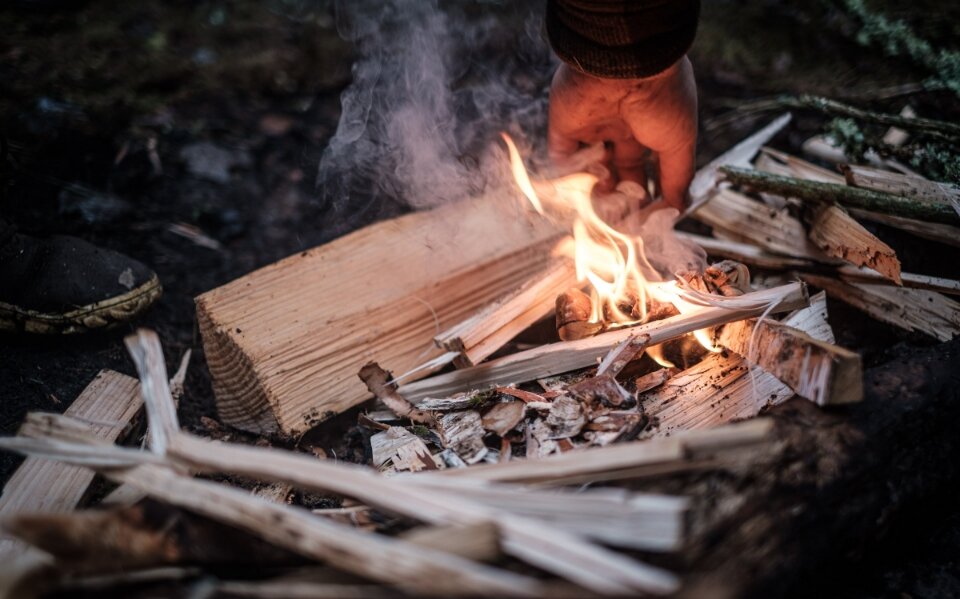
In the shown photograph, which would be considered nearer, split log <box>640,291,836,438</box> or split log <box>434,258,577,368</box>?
split log <box>640,291,836,438</box>

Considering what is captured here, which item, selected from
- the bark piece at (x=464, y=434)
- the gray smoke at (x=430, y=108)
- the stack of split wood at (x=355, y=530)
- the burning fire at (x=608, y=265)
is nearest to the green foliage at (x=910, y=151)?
the burning fire at (x=608, y=265)

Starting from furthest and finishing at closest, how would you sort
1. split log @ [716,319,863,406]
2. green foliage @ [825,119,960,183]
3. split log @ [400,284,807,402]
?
green foliage @ [825,119,960,183] < split log @ [400,284,807,402] < split log @ [716,319,863,406]

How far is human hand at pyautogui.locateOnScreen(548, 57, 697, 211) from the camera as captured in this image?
250cm

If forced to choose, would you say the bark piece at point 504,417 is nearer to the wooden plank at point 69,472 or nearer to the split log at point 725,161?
the wooden plank at point 69,472

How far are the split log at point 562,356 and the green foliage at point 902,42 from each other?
2.44 metres

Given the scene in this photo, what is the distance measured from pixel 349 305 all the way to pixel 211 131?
223 centimetres

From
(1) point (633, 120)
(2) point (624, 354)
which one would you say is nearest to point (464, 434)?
(2) point (624, 354)

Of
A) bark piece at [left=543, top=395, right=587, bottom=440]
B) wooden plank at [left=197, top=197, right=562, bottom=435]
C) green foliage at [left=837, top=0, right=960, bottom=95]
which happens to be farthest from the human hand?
green foliage at [left=837, top=0, right=960, bottom=95]

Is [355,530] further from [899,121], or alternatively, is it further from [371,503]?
[899,121]

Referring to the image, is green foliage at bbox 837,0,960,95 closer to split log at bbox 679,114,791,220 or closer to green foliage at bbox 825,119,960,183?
green foliage at bbox 825,119,960,183

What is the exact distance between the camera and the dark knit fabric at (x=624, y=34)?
209 centimetres

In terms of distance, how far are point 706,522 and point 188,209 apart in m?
3.28

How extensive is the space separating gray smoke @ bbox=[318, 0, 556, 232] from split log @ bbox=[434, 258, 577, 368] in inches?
30.7

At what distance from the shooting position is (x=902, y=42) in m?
4.10
